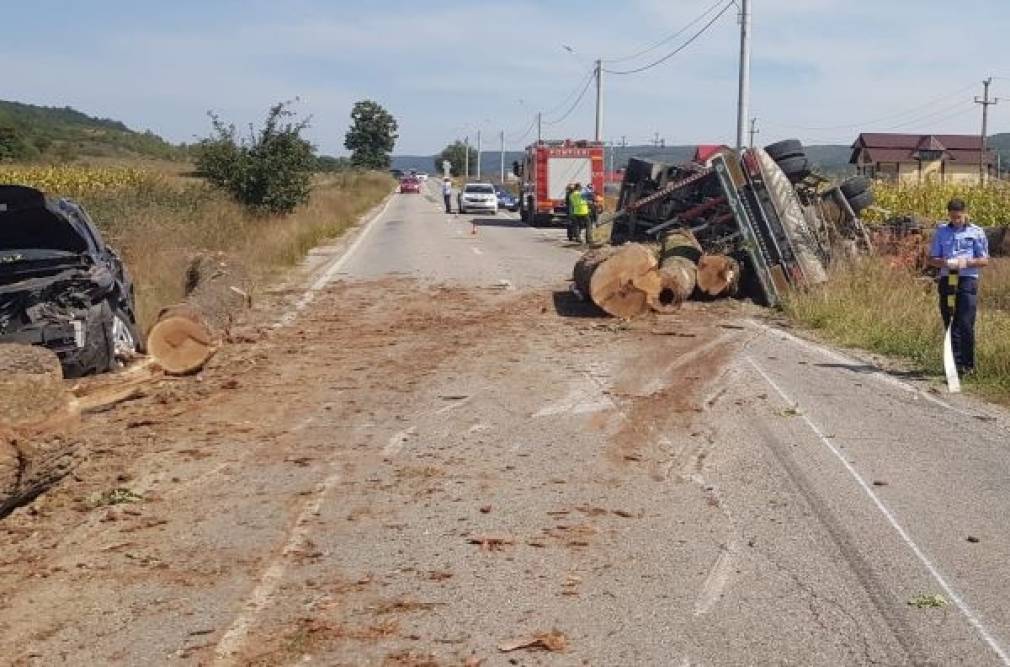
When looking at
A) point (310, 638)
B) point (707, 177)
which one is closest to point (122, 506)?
point (310, 638)

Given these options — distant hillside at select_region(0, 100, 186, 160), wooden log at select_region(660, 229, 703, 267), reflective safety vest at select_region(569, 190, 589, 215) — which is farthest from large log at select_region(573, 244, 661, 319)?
distant hillside at select_region(0, 100, 186, 160)

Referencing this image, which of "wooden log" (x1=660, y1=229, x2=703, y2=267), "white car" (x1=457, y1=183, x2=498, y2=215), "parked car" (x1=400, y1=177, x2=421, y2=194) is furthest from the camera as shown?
"parked car" (x1=400, y1=177, x2=421, y2=194)

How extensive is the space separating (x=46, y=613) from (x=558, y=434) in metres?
4.07

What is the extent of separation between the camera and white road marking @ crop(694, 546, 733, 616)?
4879 millimetres

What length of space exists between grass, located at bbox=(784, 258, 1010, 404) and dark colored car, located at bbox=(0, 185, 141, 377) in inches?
302

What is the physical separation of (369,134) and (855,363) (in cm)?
12782

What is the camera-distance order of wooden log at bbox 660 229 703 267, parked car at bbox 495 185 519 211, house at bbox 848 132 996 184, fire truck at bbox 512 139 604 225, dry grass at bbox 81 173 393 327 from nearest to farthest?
wooden log at bbox 660 229 703 267, dry grass at bbox 81 173 393 327, fire truck at bbox 512 139 604 225, parked car at bbox 495 185 519 211, house at bbox 848 132 996 184

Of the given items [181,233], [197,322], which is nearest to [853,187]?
[197,322]

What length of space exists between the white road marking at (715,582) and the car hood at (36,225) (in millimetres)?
6967

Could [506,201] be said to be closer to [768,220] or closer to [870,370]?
[768,220]

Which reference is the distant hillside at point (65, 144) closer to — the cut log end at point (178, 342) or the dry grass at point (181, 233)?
the dry grass at point (181, 233)

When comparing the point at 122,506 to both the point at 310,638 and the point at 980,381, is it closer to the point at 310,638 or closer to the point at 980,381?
the point at 310,638

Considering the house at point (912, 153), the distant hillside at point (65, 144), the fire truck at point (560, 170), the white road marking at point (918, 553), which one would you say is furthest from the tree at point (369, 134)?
the white road marking at point (918, 553)

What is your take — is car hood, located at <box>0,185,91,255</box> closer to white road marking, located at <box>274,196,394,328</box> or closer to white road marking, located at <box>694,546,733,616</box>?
white road marking, located at <box>274,196,394,328</box>
